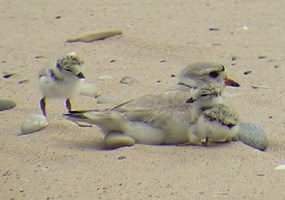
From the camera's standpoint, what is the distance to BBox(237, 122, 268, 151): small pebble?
575 cm

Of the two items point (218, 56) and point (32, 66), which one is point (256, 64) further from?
point (32, 66)

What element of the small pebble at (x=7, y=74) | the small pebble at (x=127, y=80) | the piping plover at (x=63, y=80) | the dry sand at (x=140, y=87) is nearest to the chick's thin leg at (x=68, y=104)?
the piping plover at (x=63, y=80)

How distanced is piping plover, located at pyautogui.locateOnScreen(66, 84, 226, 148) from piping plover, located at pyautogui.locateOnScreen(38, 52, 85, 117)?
763mm

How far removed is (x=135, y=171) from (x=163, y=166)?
6.9 inches

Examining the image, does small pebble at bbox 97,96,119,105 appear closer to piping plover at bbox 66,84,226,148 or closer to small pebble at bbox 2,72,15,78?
piping plover at bbox 66,84,226,148

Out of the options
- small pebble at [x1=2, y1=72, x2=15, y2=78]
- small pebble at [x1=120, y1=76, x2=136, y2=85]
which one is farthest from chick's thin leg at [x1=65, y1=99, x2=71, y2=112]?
small pebble at [x1=2, y1=72, x2=15, y2=78]

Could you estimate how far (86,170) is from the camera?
5367mm

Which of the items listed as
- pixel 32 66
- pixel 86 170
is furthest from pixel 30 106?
pixel 86 170

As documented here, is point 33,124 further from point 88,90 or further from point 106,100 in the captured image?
point 88,90

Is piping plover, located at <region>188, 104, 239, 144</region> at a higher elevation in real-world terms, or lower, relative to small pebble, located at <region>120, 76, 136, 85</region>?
higher

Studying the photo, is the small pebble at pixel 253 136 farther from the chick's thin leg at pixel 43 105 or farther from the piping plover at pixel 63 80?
the chick's thin leg at pixel 43 105

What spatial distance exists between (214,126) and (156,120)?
35cm

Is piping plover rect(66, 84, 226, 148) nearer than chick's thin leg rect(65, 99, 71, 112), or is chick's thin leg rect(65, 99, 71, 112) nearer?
piping plover rect(66, 84, 226, 148)

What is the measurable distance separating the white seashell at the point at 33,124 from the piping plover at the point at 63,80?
0.79ft
